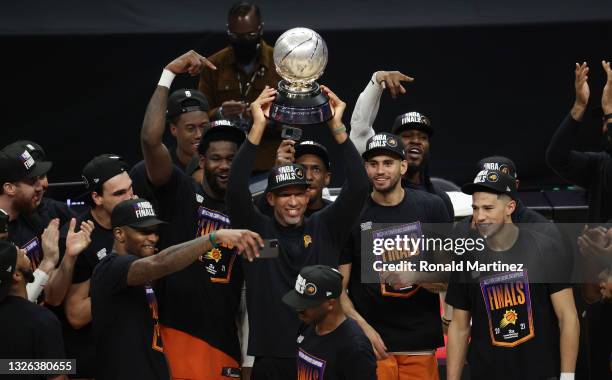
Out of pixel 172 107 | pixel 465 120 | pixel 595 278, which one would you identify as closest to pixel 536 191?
pixel 465 120

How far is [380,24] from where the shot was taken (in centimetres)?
971

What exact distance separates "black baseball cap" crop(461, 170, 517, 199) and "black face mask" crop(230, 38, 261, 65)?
76.6 inches

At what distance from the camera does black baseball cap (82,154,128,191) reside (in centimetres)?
677

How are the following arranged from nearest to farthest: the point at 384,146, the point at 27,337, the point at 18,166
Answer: the point at 27,337
the point at 18,166
the point at 384,146

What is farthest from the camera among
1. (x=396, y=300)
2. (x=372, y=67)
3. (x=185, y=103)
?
(x=372, y=67)

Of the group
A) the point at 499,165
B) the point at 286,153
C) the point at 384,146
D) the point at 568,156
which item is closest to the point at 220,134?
the point at 286,153

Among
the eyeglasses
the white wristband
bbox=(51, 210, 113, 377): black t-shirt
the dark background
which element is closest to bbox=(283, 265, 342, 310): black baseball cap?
bbox=(51, 210, 113, 377): black t-shirt

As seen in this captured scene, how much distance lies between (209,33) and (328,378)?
4.45 meters

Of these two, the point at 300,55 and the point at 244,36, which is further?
the point at 244,36

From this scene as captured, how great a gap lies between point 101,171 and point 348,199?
1.41 meters

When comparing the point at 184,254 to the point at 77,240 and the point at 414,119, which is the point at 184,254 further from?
the point at 414,119

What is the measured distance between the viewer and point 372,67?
9.77 meters

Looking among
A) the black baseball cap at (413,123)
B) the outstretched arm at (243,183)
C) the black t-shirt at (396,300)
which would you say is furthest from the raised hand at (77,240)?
the black baseball cap at (413,123)

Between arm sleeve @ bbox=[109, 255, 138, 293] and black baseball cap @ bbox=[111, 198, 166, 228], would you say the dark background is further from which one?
arm sleeve @ bbox=[109, 255, 138, 293]
